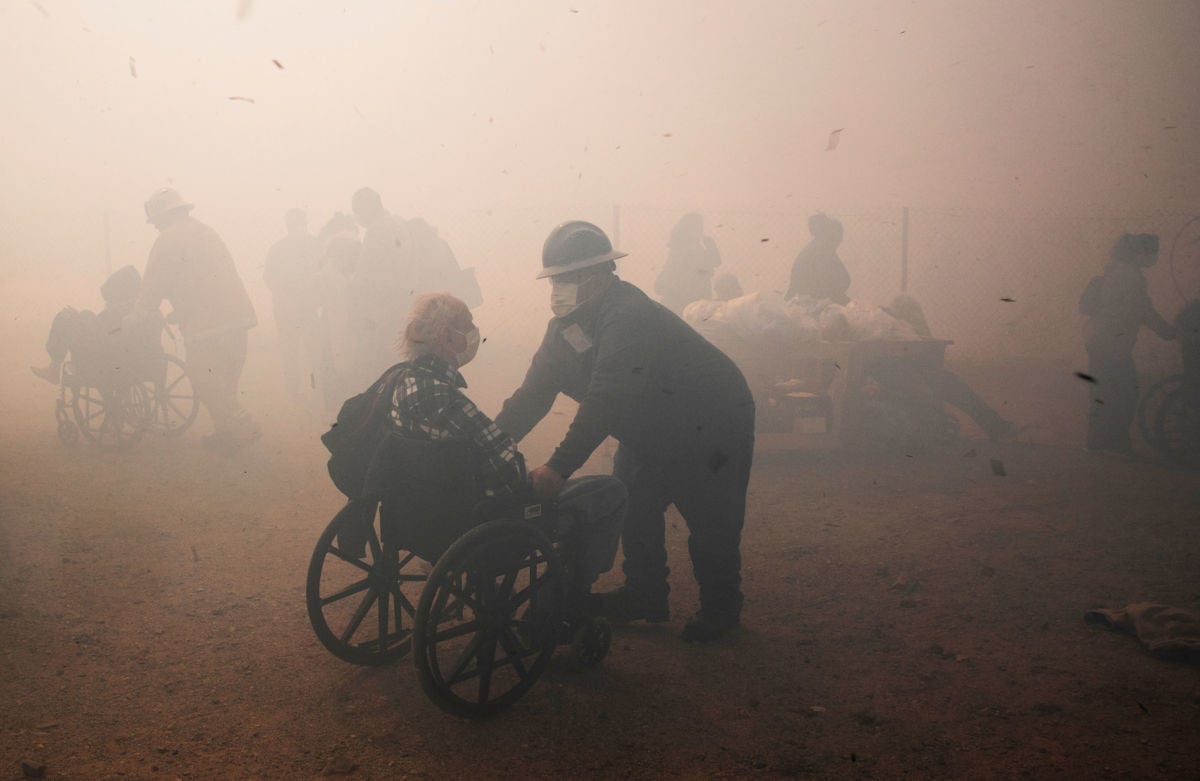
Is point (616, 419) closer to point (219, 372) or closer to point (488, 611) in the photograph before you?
point (488, 611)

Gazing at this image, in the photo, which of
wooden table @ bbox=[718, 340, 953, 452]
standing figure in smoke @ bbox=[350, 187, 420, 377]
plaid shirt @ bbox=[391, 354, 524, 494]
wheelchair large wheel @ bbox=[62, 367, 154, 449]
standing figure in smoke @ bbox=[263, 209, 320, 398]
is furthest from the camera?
standing figure in smoke @ bbox=[263, 209, 320, 398]

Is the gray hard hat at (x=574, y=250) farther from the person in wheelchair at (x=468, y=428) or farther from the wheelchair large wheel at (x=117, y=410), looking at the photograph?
the wheelchair large wheel at (x=117, y=410)

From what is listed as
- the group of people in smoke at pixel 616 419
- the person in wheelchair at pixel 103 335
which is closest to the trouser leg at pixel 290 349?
the person in wheelchair at pixel 103 335

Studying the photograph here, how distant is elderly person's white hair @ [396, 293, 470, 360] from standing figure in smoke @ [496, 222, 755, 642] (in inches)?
21.7

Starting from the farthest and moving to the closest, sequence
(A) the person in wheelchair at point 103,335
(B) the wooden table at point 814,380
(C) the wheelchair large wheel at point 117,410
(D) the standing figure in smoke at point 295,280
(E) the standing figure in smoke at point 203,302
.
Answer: (D) the standing figure in smoke at point 295,280 < (C) the wheelchair large wheel at point 117,410 < (A) the person in wheelchair at point 103,335 < (E) the standing figure in smoke at point 203,302 < (B) the wooden table at point 814,380

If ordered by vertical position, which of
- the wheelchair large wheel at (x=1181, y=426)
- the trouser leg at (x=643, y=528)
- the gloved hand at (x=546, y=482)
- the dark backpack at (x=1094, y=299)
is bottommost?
the wheelchair large wheel at (x=1181, y=426)

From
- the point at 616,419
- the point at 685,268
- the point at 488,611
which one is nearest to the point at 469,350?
the point at 616,419

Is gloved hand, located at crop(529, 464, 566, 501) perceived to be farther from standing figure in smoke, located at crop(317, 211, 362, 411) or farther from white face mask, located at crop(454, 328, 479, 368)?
standing figure in smoke, located at crop(317, 211, 362, 411)

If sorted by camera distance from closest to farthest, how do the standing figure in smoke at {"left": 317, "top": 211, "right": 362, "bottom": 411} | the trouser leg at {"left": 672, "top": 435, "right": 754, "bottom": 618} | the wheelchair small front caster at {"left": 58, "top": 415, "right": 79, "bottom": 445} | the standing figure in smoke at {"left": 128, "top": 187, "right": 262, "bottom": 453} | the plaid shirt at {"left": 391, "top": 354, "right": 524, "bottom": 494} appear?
the plaid shirt at {"left": 391, "top": 354, "right": 524, "bottom": 494} → the trouser leg at {"left": 672, "top": 435, "right": 754, "bottom": 618} → the standing figure in smoke at {"left": 128, "top": 187, "right": 262, "bottom": 453} → the wheelchair small front caster at {"left": 58, "top": 415, "right": 79, "bottom": 445} → the standing figure in smoke at {"left": 317, "top": 211, "right": 362, "bottom": 411}

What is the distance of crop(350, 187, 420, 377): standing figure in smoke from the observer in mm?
8188

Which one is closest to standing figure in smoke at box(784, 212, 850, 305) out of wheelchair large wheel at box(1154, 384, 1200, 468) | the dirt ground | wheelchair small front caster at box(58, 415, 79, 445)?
wheelchair large wheel at box(1154, 384, 1200, 468)

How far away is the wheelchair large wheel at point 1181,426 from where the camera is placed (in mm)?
→ 6824

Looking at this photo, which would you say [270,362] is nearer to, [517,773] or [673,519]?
[673,519]

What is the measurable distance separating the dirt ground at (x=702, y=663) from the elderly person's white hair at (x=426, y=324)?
128 centimetres
